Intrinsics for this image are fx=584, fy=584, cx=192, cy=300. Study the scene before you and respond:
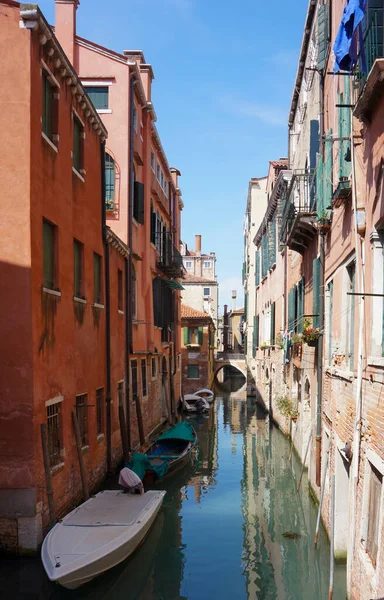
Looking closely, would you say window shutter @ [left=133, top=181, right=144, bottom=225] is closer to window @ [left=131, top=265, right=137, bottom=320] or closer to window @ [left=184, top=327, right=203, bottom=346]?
window @ [left=131, top=265, right=137, bottom=320]

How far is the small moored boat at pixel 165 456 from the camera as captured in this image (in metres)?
13.1


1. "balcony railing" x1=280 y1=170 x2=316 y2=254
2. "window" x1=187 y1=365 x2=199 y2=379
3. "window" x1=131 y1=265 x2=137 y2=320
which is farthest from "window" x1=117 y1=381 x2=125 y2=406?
"window" x1=187 y1=365 x2=199 y2=379

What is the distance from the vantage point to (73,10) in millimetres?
16078

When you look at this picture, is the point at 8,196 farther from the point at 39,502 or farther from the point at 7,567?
the point at 7,567

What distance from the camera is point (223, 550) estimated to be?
10102 millimetres

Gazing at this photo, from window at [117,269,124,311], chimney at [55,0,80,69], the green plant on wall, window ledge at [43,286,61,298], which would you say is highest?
chimney at [55,0,80,69]

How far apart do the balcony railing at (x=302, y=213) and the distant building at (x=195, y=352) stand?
20081mm

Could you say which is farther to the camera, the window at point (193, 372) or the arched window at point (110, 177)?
the window at point (193, 372)

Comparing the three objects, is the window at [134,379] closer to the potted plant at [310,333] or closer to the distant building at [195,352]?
the potted plant at [310,333]

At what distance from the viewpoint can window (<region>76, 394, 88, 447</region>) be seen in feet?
36.1

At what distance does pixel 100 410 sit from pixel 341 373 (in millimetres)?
6326

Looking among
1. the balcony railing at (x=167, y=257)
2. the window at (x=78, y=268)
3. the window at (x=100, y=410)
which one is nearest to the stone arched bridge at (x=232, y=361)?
the balcony railing at (x=167, y=257)

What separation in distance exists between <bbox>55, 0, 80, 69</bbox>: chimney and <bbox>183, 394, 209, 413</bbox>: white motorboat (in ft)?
56.7

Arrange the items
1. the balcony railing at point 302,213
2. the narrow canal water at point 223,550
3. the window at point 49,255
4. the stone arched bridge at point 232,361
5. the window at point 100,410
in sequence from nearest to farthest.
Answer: the narrow canal water at point 223,550
the window at point 49,255
the balcony railing at point 302,213
the window at point 100,410
the stone arched bridge at point 232,361
